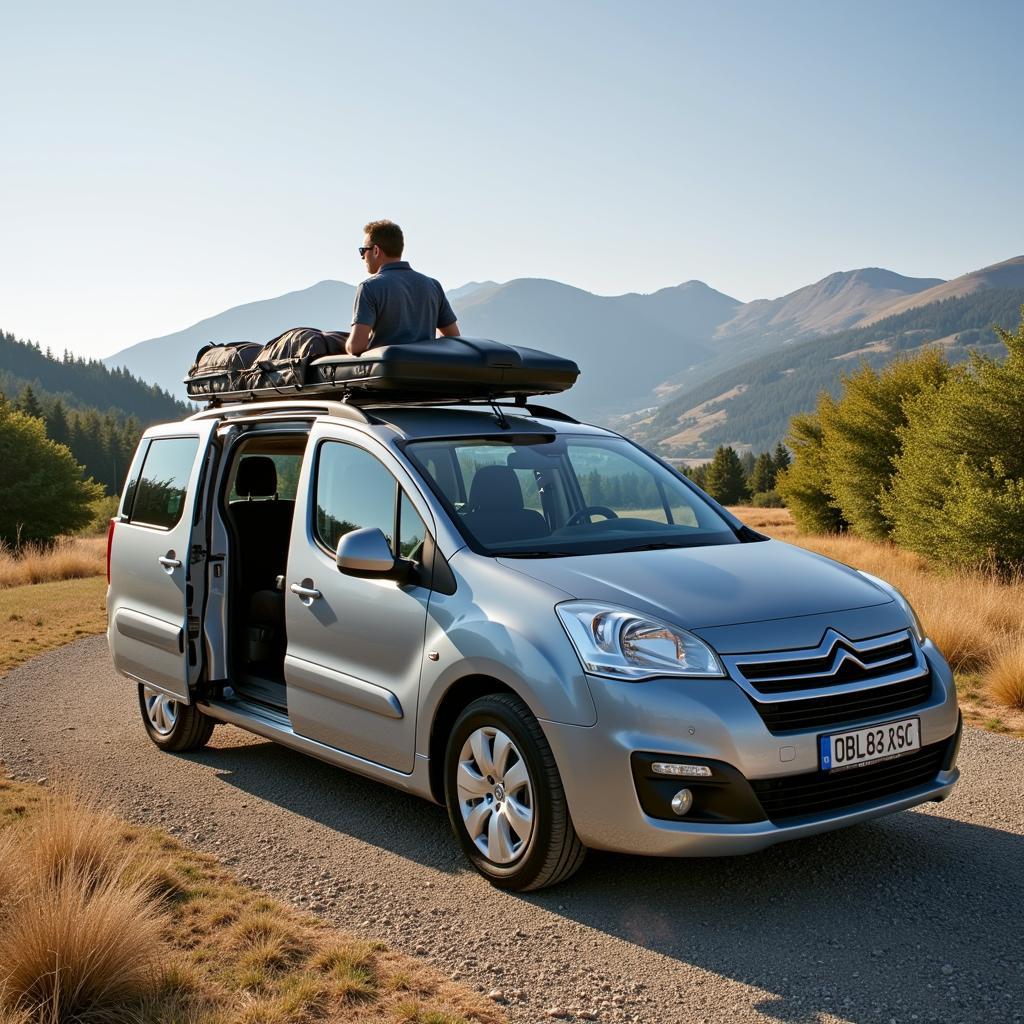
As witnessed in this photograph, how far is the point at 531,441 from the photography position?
548 cm

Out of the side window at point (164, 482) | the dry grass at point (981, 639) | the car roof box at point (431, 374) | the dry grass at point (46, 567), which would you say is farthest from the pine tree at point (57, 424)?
the car roof box at point (431, 374)

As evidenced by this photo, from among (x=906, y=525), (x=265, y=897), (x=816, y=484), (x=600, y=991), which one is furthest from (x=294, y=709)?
(x=816, y=484)

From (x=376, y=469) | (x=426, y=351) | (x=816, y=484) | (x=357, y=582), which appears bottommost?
(x=816, y=484)

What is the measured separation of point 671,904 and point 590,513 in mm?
1879

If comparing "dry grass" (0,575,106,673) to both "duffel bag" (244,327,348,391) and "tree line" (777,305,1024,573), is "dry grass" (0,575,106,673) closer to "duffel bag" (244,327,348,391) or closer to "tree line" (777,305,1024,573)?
"duffel bag" (244,327,348,391)

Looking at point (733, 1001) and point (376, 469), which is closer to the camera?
point (733, 1001)

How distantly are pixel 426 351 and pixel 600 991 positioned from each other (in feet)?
10.0

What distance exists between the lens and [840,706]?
4.02 meters

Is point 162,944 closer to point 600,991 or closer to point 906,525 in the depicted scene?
point 600,991

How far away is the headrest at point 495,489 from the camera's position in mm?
4992

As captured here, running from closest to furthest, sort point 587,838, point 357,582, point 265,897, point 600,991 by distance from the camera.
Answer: point 600,991
point 587,838
point 265,897
point 357,582

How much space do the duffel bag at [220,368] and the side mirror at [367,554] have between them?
2.29 m

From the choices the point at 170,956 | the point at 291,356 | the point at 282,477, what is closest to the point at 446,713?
the point at 170,956

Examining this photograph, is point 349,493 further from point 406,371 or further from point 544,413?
point 544,413
